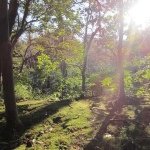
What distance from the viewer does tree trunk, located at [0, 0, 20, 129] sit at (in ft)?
33.1

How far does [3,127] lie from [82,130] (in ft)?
9.36

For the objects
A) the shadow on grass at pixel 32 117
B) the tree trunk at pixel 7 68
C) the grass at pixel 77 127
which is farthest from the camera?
the tree trunk at pixel 7 68

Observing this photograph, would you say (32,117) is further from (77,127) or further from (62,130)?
(77,127)

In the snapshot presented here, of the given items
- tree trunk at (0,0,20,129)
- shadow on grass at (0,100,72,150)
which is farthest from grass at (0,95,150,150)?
tree trunk at (0,0,20,129)

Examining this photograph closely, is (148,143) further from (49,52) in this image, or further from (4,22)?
(49,52)

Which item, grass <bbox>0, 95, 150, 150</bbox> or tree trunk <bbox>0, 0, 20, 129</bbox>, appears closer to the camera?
grass <bbox>0, 95, 150, 150</bbox>

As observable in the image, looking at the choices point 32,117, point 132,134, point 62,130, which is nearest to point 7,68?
point 32,117

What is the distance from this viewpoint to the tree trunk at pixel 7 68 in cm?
1009

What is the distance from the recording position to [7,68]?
10.3m

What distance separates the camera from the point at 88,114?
11500 mm

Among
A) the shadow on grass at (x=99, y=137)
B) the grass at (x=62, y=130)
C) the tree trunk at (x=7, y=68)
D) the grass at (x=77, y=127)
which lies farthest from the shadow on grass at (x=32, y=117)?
the shadow on grass at (x=99, y=137)

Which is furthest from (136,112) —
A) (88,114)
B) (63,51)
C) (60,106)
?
(63,51)

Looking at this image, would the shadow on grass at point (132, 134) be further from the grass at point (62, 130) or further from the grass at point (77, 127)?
the grass at point (62, 130)

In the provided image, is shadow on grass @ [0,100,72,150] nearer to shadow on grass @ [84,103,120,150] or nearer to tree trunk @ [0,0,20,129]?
tree trunk @ [0,0,20,129]
